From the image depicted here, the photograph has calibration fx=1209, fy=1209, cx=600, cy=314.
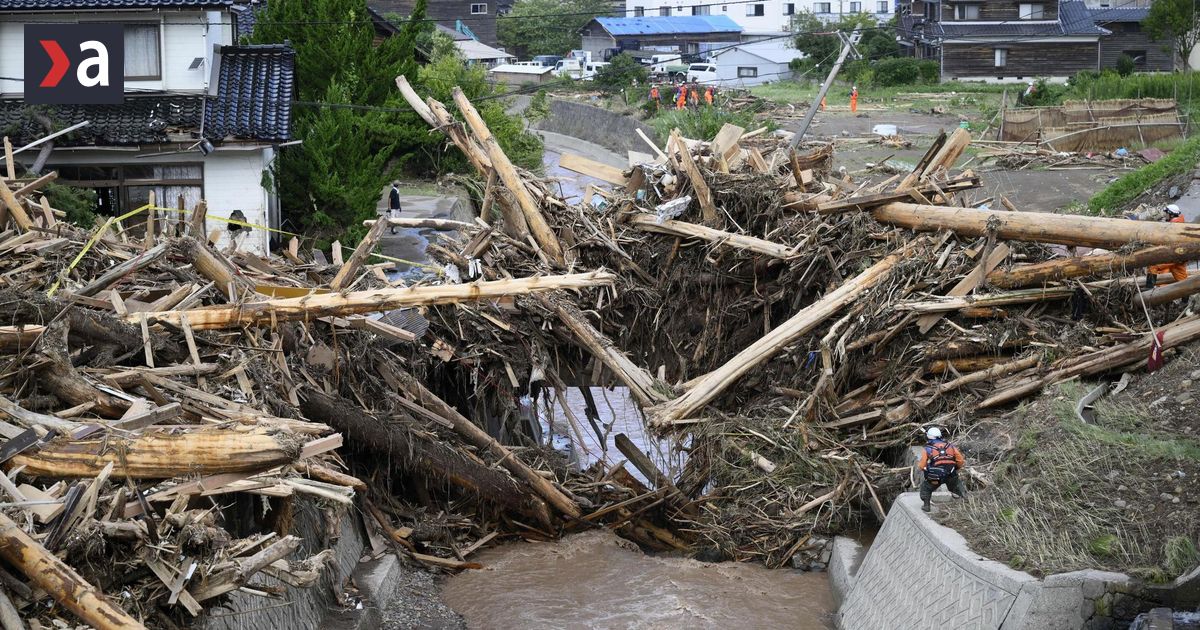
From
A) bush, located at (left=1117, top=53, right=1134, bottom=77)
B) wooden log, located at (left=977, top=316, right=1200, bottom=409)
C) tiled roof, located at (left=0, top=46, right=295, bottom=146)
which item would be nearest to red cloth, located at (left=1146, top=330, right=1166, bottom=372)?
wooden log, located at (left=977, top=316, right=1200, bottom=409)

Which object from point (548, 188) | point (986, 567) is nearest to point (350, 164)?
point (548, 188)

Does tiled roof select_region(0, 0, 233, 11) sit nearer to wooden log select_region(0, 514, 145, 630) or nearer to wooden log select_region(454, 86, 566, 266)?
wooden log select_region(454, 86, 566, 266)

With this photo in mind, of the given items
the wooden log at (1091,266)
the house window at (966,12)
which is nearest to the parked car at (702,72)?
the house window at (966,12)

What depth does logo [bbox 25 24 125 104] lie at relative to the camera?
19375 millimetres

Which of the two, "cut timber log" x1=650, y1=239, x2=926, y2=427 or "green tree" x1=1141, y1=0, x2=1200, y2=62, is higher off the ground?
"green tree" x1=1141, y1=0, x2=1200, y2=62

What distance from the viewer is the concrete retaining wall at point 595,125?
44.1 metres

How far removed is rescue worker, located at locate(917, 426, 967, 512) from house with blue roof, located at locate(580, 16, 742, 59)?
6572cm

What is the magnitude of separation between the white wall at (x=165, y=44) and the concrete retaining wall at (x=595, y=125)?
2205 centimetres

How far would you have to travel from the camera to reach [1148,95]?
114 feet

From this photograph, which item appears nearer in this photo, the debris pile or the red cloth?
the red cloth

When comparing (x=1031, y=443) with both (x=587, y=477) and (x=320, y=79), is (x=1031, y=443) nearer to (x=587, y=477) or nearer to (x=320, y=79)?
(x=587, y=477)

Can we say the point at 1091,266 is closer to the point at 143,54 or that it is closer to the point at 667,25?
the point at 143,54

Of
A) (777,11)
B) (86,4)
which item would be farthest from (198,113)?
(777,11)

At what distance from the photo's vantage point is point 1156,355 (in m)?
10.9
